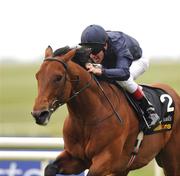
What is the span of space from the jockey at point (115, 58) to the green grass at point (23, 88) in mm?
11656

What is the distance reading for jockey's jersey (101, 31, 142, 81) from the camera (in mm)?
5641

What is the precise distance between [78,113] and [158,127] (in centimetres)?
104

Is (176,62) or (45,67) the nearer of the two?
(45,67)

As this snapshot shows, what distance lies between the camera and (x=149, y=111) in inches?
241

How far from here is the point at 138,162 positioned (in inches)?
244

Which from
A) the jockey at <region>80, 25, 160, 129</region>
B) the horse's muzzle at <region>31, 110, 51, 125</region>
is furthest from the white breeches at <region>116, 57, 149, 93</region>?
the horse's muzzle at <region>31, 110, 51, 125</region>

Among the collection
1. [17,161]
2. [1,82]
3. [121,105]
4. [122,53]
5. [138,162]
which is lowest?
[1,82]

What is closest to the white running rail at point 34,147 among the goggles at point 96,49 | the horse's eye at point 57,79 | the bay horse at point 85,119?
the bay horse at point 85,119

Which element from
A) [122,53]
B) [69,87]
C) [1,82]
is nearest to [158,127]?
[122,53]

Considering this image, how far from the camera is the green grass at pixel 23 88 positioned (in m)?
19.4

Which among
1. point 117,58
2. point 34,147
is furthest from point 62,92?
point 34,147

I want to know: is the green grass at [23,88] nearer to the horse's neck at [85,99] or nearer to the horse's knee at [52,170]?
the horse's knee at [52,170]

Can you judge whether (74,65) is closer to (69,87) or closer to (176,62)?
(69,87)

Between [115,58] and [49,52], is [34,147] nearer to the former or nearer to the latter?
[115,58]
